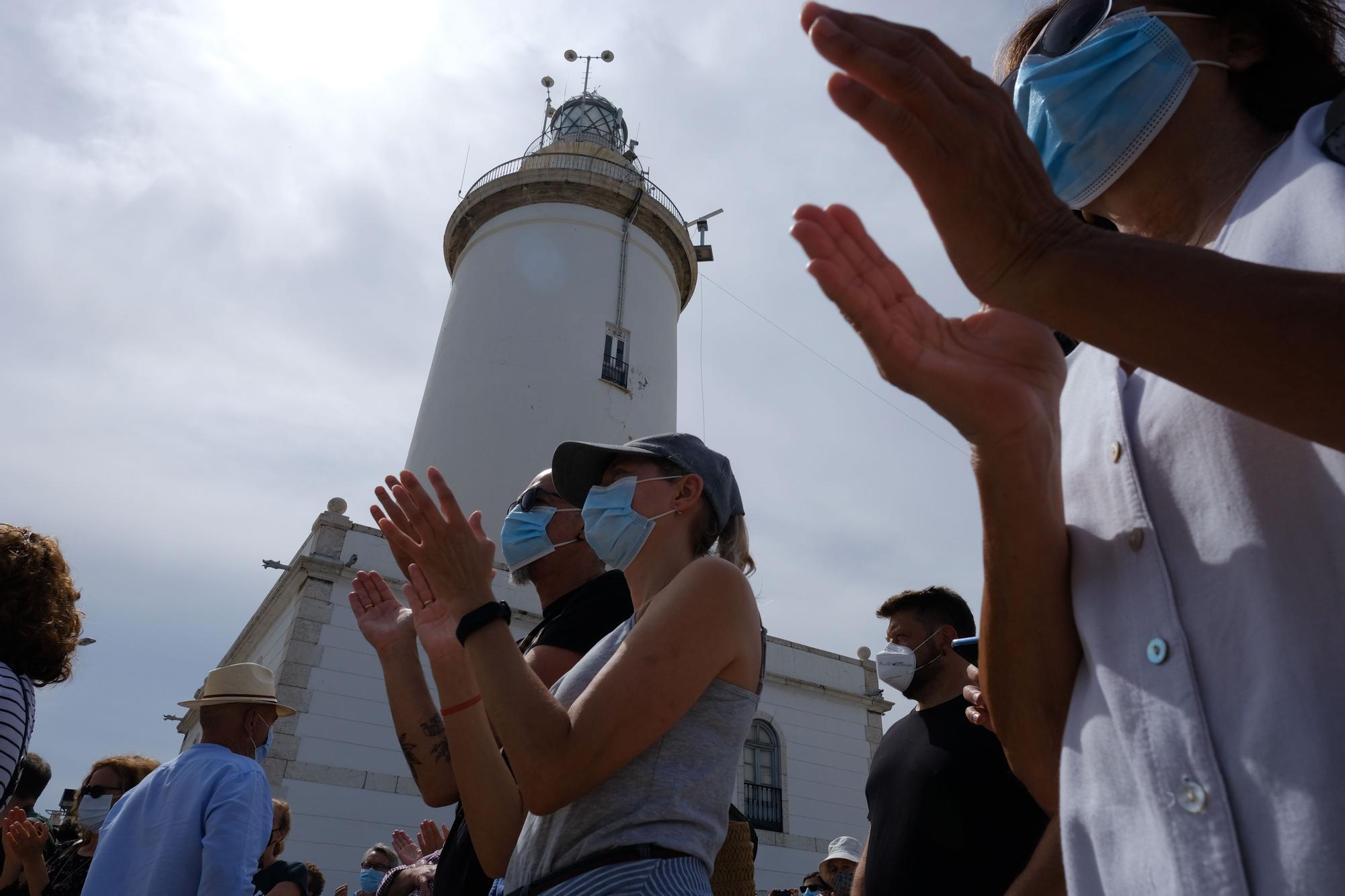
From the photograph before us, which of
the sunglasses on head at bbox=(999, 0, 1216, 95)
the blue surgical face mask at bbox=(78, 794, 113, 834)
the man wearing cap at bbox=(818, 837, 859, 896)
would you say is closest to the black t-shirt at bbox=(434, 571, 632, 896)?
the sunglasses on head at bbox=(999, 0, 1216, 95)

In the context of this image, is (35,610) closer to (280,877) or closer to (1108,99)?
(280,877)

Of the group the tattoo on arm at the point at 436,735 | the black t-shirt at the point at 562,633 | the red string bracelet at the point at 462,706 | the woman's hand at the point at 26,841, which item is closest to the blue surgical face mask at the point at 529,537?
the black t-shirt at the point at 562,633

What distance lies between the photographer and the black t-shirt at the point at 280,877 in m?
4.11

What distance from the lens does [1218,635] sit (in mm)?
901

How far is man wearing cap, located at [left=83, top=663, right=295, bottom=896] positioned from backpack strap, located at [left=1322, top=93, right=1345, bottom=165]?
386cm

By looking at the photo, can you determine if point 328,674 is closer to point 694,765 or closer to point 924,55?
point 694,765

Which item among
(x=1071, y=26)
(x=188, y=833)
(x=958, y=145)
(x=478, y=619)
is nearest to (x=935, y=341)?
(x=958, y=145)

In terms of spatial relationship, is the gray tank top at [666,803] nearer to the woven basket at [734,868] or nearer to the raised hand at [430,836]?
the woven basket at [734,868]

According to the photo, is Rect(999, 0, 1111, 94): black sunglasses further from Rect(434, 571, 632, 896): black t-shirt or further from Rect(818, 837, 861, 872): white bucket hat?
Rect(818, 837, 861, 872): white bucket hat

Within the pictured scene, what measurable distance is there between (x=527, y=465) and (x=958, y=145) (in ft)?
46.5

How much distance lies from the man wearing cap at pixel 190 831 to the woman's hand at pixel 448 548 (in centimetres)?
200

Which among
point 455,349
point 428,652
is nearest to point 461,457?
point 455,349

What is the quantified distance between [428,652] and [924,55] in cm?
204

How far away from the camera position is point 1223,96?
1364 millimetres
